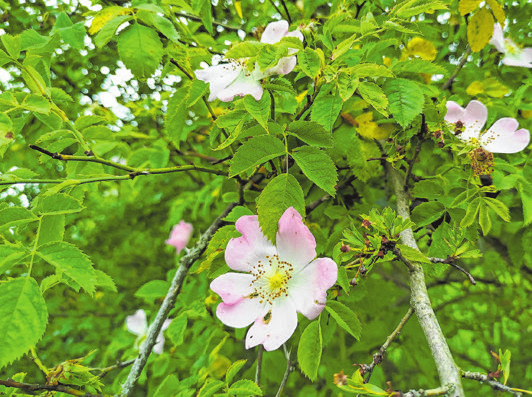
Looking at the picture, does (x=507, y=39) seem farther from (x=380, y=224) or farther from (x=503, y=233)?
Answer: (x=503, y=233)

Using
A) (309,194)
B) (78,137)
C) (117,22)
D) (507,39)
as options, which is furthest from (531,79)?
(78,137)

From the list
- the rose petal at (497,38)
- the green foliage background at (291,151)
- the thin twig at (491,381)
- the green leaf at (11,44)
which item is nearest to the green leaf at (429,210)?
the green foliage background at (291,151)

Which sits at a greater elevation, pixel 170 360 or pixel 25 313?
pixel 25 313

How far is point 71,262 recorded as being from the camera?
0.75m

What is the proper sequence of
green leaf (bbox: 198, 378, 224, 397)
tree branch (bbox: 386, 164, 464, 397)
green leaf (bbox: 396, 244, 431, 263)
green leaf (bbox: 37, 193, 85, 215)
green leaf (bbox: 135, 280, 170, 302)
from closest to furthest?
tree branch (bbox: 386, 164, 464, 397), green leaf (bbox: 396, 244, 431, 263), green leaf (bbox: 37, 193, 85, 215), green leaf (bbox: 198, 378, 224, 397), green leaf (bbox: 135, 280, 170, 302)

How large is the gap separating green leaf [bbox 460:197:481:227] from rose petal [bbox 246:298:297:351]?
396mm

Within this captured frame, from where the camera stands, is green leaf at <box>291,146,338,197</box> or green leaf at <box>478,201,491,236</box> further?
green leaf at <box>478,201,491,236</box>

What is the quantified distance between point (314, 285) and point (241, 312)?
173mm

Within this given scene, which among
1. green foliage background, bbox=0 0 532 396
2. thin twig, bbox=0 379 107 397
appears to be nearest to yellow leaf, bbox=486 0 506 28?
green foliage background, bbox=0 0 532 396

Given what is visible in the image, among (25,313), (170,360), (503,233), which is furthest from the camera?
(503,233)

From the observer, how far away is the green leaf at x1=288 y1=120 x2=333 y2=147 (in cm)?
78

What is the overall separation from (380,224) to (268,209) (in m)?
0.20

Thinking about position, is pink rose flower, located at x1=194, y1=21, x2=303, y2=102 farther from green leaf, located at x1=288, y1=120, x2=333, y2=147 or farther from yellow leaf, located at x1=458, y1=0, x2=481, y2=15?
yellow leaf, located at x1=458, y1=0, x2=481, y2=15

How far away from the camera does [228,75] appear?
0.96m
